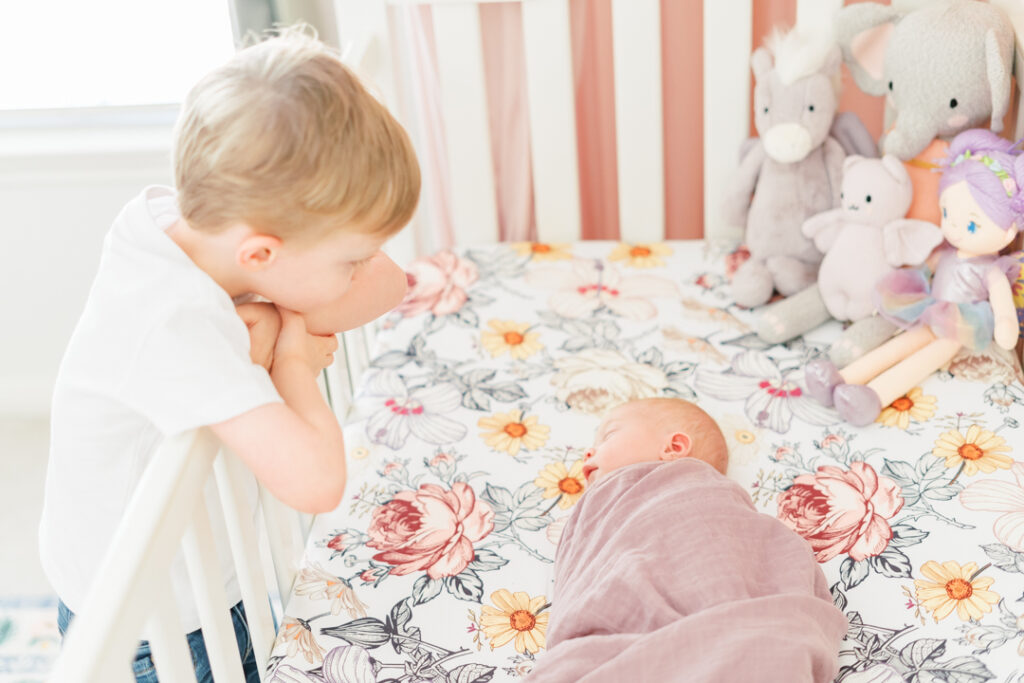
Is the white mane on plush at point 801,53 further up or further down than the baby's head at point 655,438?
further up

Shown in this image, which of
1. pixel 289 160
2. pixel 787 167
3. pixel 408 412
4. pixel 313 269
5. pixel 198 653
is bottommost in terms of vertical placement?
pixel 198 653

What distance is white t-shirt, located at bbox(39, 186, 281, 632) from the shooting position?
→ 763 millimetres

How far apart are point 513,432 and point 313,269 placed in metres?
0.49

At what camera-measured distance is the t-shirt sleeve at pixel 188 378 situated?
0.76 metres

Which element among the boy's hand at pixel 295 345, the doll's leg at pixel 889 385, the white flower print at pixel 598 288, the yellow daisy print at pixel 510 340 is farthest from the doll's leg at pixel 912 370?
the boy's hand at pixel 295 345

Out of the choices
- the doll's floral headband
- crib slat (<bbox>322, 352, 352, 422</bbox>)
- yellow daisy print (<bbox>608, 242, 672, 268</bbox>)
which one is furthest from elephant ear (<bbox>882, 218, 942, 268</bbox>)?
crib slat (<bbox>322, 352, 352, 422</bbox>)

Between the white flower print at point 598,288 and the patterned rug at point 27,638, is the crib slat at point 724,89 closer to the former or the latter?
the white flower print at point 598,288

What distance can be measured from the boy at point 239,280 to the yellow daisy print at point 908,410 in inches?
27.9

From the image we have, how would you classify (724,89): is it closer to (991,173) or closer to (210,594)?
(991,173)

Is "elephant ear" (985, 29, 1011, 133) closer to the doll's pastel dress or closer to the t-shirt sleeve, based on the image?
A: the doll's pastel dress

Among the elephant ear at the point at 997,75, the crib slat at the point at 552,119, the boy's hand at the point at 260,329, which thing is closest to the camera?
the boy's hand at the point at 260,329

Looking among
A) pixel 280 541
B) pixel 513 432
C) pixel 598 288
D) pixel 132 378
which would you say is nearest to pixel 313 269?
pixel 132 378

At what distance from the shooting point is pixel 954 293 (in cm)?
126

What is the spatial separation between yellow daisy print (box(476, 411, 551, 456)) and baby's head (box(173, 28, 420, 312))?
48cm
